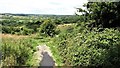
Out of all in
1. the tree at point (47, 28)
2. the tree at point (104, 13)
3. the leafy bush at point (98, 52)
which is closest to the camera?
the leafy bush at point (98, 52)

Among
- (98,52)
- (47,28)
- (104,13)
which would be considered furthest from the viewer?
(47,28)

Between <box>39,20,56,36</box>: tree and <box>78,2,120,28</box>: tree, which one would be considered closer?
<box>78,2,120,28</box>: tree

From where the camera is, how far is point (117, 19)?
13.0 meters

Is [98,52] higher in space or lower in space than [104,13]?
lower

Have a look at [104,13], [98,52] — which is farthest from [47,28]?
[98,52]

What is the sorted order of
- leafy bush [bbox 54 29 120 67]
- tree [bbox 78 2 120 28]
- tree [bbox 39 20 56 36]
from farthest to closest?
tree [bbox 39 20 56 36]
tree [bbox 78 2 120 28]
leafy bush [bbox 54 29 120 67]

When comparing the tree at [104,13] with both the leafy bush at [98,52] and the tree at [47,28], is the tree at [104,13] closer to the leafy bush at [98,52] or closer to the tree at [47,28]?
the leafy bush at [98,52]

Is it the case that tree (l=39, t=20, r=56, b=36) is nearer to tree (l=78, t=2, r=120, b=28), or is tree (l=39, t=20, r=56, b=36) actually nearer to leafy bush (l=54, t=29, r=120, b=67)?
tree (l=78, t=2, r=120, b=28)

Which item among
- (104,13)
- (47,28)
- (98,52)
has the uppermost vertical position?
(104,13)

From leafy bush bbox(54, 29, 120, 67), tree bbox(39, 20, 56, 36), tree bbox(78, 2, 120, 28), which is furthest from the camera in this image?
tree bbox(39, 20, 56, 36)

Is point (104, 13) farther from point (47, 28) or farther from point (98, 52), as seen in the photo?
point (47, 28)

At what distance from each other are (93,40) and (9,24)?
19487mm

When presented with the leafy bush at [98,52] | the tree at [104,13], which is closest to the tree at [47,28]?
the tree at [104,13]

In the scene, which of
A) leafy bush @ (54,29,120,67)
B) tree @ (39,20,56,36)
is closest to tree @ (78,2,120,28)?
leafy bush @ (54,29,120,67)
